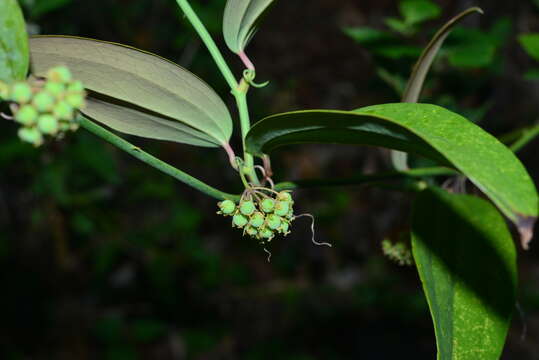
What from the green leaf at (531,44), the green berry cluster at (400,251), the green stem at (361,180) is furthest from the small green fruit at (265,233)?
the green leaf at (531,44)

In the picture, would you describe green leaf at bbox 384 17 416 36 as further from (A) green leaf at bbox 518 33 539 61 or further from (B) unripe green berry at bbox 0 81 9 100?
(B) unripe green berry at bbox 0 81 9 100

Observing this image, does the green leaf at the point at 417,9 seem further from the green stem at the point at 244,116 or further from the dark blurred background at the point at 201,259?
the dark blurred background at the point at 201,259

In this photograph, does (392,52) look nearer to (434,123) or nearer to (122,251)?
(434,123)

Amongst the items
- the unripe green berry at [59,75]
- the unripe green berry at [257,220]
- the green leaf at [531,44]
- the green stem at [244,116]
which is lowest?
the unripe green berry at [257,220]

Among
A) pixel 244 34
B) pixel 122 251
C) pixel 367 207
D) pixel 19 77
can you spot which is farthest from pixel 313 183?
pixel 367 207

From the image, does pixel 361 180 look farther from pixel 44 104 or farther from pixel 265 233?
pixel 44 104

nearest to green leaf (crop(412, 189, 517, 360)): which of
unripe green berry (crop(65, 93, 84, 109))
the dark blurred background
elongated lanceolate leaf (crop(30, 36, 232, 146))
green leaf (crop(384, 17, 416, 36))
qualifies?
elongated lanceolate leaf (crop(30, 36, 232, 146))
